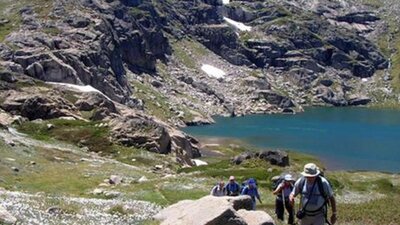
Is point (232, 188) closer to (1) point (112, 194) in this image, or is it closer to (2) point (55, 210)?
(2) point (55, 210)

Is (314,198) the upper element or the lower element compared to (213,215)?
upper

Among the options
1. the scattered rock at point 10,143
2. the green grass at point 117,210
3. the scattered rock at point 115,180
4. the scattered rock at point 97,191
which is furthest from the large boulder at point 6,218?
the scattered rock at point 10,143

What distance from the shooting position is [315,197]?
18.1 m

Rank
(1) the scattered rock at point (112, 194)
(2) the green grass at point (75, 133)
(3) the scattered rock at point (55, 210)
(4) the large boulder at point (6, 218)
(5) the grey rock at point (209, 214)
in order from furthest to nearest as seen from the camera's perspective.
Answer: (2) the green grass at point (75, 133) → (1) the scattered rock at point (112, 194) → (3) the scattered rock at point (55, 210) → (4) the large boulder at point (6, 218) → (5) the grey rock at point (209, 214)

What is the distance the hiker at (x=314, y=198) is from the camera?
1783cm

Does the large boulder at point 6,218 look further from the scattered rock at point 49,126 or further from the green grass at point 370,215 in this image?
the scattered rock at point 49,126

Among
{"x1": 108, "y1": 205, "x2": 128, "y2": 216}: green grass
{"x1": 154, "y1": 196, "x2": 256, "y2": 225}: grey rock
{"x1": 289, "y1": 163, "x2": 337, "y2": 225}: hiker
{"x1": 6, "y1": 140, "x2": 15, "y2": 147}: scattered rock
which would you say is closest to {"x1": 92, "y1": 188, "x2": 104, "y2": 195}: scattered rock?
{"x1": 108, "y1": 205, "x2": 128, "y2": 216}: green grass

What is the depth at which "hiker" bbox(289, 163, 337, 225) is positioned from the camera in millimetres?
17828

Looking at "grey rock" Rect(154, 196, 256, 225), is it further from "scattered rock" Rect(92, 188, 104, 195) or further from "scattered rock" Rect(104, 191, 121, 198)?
"scattered rock" Rect(92, 188, 104, 195)

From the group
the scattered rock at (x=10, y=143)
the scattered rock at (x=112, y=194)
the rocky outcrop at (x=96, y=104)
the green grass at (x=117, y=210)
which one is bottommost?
the rocky outcrop at (x=96, y=104)

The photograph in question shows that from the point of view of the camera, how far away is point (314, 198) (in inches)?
712

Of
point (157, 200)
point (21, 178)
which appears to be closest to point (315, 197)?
point (157, 200)

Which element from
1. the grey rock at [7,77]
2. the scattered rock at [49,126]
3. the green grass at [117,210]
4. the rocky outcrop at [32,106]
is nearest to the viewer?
the green grass at [117,210]

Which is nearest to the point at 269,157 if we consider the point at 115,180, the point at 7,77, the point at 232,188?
the point at 115,180
